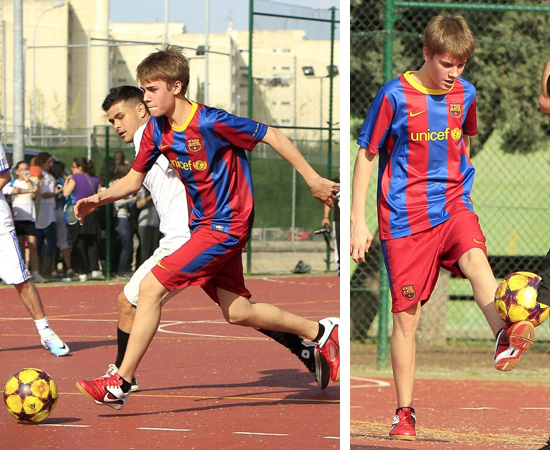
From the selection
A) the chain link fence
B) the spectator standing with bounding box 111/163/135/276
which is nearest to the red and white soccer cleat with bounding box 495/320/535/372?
the chain link fence

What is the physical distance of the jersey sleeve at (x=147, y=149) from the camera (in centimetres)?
565

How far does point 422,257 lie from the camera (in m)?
5.14

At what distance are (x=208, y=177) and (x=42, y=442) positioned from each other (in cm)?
162

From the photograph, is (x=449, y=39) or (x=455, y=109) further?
(x=455, y=109)

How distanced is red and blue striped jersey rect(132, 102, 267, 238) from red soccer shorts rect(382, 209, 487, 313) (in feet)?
3.19

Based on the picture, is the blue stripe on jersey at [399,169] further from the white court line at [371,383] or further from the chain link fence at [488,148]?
the chain link fence at [488,148]

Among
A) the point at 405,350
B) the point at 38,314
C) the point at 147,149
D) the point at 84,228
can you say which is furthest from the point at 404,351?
the point at 84,228

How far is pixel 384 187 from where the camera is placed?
5172 mm

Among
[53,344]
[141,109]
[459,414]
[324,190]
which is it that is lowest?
[459,414]

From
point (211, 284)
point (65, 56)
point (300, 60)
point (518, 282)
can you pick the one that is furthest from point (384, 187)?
point (65, 56)

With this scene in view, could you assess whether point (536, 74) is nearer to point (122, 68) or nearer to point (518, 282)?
point (518, 282)

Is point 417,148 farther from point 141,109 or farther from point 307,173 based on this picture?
point 141,109

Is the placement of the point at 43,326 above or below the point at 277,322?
below

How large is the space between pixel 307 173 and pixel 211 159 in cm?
62
